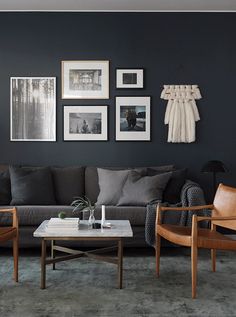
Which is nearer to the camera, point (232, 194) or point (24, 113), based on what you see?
point (232, 194)

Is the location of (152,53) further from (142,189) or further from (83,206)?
(83,206)

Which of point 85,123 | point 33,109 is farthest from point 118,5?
point 33,109

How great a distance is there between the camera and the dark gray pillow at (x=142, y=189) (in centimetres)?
465

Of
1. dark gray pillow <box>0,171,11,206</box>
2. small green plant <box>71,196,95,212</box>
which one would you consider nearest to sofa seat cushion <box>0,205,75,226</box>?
small green plant <box>71,196,95,212</box>

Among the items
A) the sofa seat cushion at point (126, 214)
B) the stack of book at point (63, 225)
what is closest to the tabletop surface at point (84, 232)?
the stack of book at point (63, 225)

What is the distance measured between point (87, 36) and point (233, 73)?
1850mm

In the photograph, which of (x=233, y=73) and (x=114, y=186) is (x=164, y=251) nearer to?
(x=114, y=186)

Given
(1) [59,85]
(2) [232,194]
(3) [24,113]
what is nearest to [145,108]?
(1) [59,85]

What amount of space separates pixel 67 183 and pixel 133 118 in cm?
115

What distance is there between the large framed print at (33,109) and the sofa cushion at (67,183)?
1.68 ft

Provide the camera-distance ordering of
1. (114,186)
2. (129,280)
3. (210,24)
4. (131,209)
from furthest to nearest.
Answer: (210,24), (114,186), (131,209), (129,280)

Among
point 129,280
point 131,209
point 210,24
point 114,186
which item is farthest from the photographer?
point 210,24

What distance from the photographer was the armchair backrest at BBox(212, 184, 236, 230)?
3.72 m

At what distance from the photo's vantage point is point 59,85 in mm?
5465
